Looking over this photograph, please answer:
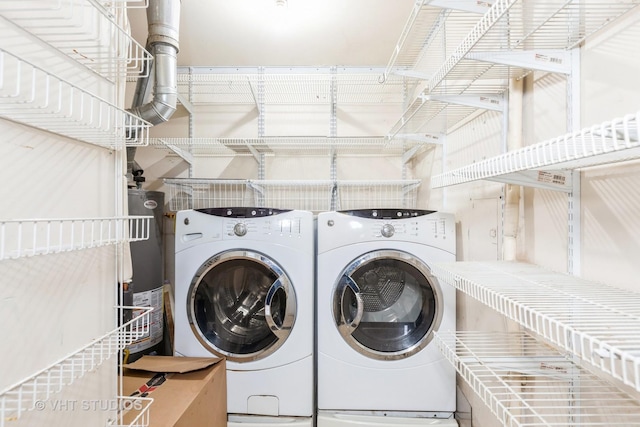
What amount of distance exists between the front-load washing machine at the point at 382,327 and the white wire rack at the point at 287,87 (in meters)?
1.26

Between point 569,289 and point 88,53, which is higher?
point 88,53

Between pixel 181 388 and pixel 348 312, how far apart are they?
0.81m

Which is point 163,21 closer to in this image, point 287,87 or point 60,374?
point 287,87

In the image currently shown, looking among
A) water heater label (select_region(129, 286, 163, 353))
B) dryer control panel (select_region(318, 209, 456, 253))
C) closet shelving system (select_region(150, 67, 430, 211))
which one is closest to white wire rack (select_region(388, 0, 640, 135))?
dryer control panel (select_region(318, 209, 456, 253))

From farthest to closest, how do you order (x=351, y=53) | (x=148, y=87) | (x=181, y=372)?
(x=351, y=53) → (x=148, y=87) → (x=181, y=372)

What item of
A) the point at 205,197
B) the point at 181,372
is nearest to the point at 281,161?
the point at 205,197

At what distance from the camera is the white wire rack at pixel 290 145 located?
218 centimetres

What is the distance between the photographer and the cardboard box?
1.24 metres

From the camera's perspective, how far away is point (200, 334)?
1703 mm

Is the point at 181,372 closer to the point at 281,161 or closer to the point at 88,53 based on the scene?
the point at 88,53

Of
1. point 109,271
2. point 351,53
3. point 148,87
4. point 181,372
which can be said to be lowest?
point 181,372

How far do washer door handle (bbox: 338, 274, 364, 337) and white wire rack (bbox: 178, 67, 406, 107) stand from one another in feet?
5.06

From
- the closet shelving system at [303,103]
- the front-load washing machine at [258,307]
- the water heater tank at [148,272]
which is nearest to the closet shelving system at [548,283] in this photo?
the front-load washing machine at [258,307]

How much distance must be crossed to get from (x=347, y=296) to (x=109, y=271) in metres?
1.04
